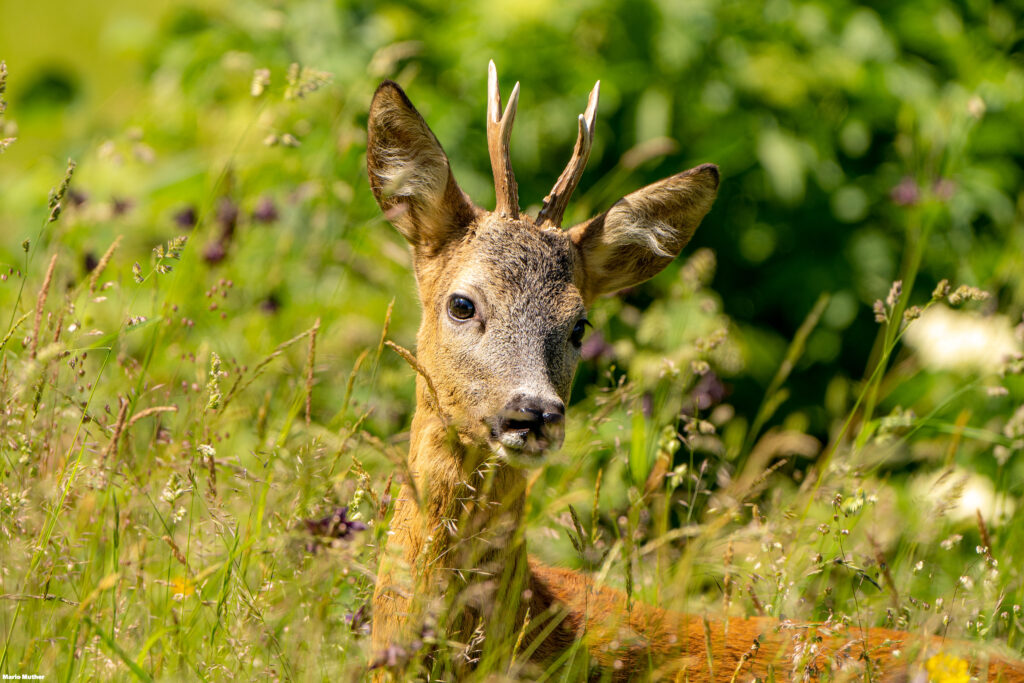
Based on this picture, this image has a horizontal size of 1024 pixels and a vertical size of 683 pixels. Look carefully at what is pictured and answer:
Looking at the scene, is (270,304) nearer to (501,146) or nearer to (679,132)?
(501,146)

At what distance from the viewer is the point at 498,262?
117 inches

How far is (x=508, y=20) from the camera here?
455cm

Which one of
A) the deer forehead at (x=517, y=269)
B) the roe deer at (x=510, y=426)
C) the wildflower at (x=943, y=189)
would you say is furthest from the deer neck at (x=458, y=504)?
the wildflower at (x=943, y=189)

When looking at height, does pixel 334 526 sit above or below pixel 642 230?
below

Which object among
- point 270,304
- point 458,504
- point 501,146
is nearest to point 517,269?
point 501,146

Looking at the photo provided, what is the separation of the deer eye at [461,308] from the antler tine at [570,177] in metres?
0.38

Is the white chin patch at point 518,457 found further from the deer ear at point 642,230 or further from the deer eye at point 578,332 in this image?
the deer ear at point 642,230

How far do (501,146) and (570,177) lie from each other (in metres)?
0.25

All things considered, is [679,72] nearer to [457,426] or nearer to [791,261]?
[791,261]

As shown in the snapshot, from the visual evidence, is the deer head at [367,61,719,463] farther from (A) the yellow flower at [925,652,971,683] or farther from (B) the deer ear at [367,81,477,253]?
(A) the yellow flower at [925,652,971,683]

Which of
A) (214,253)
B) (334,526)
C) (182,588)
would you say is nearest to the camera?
(334,526)

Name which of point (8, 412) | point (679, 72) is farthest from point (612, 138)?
point (8, 412)

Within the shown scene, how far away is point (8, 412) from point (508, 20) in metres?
3.05

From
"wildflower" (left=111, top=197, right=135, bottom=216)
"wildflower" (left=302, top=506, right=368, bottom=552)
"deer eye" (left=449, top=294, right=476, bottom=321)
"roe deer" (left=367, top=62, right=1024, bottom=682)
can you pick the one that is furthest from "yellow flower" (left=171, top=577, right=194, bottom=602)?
"wildflower" (left=111, top=197, right=135, bottom=216)
